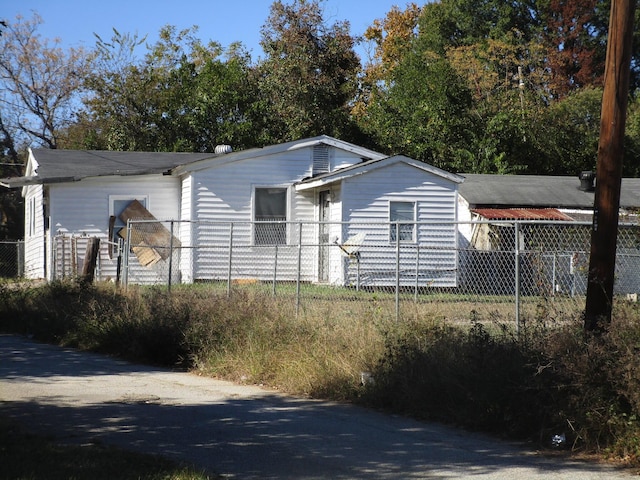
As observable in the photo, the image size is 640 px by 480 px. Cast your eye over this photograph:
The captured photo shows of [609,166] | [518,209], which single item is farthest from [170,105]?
[609,166]

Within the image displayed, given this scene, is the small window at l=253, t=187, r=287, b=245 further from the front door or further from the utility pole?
the utility pole

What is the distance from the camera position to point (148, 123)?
1569 inches

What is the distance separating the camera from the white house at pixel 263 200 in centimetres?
2353

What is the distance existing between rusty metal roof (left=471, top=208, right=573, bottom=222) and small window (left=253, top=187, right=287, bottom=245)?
5634 millimetres

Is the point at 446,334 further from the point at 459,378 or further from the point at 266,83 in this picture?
the point at 266,83

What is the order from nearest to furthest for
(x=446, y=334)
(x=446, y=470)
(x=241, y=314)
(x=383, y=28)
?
1. (x=446, y=470)
2. (x=446, y=334)
3. (x=241, y=314)
4. (x=383, y=28)

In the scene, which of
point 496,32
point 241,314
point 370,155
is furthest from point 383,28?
point 241,314

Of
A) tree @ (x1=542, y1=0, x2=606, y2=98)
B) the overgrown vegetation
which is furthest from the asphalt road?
tree @ (x1=542, y1=0, x2=606, y2=98)

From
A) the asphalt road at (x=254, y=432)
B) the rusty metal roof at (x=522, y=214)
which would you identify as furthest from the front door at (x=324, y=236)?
the asphalt road at (x=254, y=432)

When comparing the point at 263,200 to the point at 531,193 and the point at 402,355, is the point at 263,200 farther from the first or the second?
the point at 402,355

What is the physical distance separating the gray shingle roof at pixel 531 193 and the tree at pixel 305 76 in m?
10.5

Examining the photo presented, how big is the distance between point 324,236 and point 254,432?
54.0ft

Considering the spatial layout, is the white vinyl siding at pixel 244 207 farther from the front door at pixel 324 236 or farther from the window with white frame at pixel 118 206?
the window with white frame at pixel 118 206

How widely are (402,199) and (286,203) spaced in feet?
10.4
